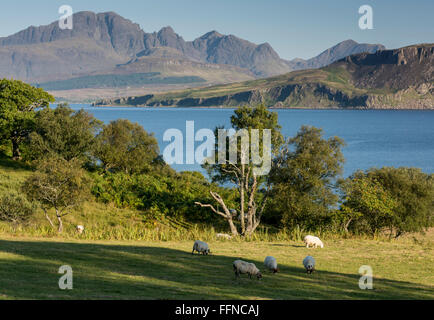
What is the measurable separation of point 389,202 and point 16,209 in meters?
29.6

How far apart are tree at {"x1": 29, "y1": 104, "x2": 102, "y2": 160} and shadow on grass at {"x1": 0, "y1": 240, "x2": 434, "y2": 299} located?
2881cm

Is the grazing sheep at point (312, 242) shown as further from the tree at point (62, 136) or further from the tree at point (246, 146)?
the tree at point (62, 136)

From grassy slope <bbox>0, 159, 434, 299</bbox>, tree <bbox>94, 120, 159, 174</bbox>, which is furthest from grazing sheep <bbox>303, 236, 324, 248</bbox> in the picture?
tree <bbox>94, 120, 159, 174</bbox>

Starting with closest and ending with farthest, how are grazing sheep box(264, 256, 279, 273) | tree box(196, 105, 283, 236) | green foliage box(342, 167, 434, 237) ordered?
grazing sheep box(264, 256, 279, 273) < tree box(196, 105, 283, 236) < green foliage box(342, 167, 434, 237)

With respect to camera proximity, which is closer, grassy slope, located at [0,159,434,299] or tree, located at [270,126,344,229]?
grassy slope, located at [0,159,434,299]

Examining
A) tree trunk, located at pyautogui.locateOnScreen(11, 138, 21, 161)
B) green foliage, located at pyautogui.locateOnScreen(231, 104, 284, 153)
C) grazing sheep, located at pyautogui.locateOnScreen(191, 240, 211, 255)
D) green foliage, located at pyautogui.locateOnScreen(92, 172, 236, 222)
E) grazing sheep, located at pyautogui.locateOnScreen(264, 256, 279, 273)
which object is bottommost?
green foliage, located at pyautogui.locateOnScreen(92, 172, 236, 222)

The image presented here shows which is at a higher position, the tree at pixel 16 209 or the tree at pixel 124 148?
the tree at pixel 124 148

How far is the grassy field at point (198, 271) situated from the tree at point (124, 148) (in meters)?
30.8

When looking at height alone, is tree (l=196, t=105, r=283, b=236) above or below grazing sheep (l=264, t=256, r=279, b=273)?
above

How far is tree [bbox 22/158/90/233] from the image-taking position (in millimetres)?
31031

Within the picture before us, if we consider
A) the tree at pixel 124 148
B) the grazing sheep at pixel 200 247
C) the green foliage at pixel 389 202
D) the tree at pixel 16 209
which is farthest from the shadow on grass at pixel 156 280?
the tree at pixel 124 148

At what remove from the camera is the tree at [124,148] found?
174 feet

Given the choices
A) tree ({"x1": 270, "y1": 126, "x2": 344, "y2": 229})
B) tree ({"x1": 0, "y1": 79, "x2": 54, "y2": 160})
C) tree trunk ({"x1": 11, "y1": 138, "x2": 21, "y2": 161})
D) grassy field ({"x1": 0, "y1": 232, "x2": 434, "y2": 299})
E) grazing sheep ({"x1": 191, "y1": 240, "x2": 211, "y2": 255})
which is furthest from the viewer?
tree trunk ({"x1": 11, "y1": 138, "x2": 21, "y2": 161})

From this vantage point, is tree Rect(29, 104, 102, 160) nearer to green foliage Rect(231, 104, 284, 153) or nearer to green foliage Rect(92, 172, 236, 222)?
green foliage Rect(92, 172, 236, 222)
